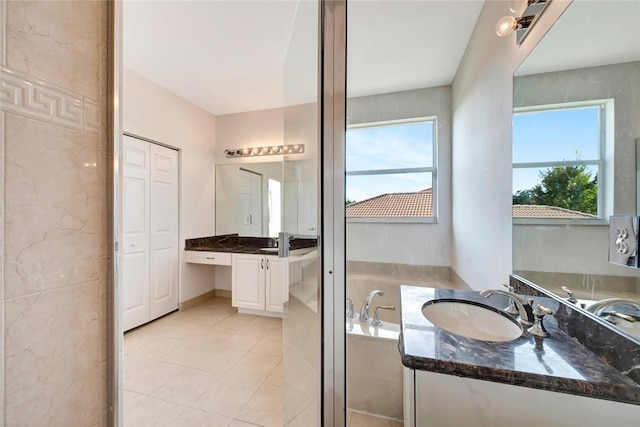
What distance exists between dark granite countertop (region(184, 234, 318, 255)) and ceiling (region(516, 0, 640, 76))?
271 centimetres

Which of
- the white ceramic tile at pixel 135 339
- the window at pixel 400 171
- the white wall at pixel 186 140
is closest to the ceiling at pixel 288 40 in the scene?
the white wall at pixel 186 140

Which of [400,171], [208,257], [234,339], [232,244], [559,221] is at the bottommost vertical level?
[234,339]

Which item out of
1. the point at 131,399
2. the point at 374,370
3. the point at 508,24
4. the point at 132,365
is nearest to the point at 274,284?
the point at 132,365

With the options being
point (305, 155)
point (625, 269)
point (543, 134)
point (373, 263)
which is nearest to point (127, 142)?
point (305, 155)

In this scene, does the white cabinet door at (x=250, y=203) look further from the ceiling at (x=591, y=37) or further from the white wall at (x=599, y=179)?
the ceiling at (x=591, y=37)

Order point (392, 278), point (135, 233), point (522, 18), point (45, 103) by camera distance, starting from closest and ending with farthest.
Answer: point (45, 103) < point (522, 18) < point (392, 278) < point (135, 233)

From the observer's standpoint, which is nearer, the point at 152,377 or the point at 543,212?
the point at 543,212

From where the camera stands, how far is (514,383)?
717mm

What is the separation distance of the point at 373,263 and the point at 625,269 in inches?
61.3

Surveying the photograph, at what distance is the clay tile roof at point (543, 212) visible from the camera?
35.6 inches

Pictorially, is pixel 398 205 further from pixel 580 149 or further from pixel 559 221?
Result: pixel 580 149

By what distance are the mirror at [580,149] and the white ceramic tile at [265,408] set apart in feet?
5.29

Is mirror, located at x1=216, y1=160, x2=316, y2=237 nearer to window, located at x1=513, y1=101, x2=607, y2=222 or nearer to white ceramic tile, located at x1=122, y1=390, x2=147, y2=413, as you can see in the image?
white ceramic tile, located at x1=122, y1=390, x2=147, y2=413

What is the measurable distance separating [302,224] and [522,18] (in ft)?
4.77
